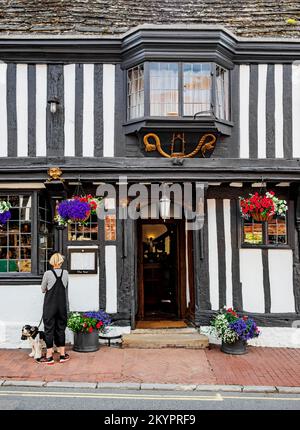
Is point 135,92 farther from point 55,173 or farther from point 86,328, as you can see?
point 86,328

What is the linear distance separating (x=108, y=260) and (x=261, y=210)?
Result: 3401 millimetres

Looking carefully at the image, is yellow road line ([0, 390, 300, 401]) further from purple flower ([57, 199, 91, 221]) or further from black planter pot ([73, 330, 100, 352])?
purple flower ([57, 199, 91, 221])

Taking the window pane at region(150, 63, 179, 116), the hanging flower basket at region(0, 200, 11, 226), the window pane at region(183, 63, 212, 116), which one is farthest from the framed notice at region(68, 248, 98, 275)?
the window pane at region(183, 63, 212, 116)

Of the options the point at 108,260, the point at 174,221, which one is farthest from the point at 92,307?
the point at 174,221

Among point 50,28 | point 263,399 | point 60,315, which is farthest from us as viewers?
point 50,28

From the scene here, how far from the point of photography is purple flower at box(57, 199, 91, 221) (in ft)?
26.2

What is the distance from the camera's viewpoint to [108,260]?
9164mm

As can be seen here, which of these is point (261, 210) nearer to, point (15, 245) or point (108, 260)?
point (108, 260)

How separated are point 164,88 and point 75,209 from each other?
3.28 m

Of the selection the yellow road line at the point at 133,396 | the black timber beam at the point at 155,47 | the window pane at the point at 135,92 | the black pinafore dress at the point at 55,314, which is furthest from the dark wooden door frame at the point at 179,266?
the yellow road line at the point at 133,396

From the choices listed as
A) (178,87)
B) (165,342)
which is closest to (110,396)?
(165,342)

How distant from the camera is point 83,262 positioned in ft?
29.9

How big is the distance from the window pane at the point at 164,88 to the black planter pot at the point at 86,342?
4.78 meters

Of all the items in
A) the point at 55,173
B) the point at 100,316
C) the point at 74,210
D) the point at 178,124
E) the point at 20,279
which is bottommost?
the point at 100,316
